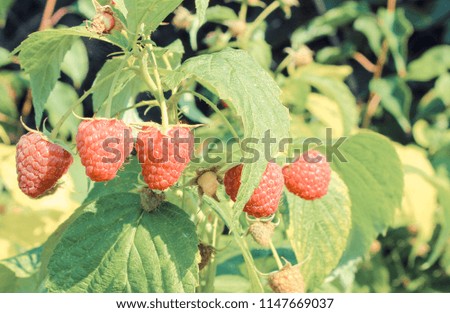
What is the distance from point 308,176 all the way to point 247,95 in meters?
0.21

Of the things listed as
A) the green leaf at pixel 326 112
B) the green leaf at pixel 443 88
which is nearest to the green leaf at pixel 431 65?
the green leaf at pixel 443 88

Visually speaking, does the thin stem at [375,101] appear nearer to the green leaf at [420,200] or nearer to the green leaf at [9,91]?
the green leaf at [420,200]

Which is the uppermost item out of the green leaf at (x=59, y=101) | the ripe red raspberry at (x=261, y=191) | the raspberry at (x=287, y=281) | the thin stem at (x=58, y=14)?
the ripe red raspberry at (x=261, y=191)

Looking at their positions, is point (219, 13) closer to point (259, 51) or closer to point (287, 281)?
point (259, 51)

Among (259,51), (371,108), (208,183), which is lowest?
(371,108)

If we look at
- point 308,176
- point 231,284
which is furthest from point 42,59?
point 231,284

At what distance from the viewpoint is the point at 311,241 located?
2.96 feet

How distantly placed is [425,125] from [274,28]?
0.66 m

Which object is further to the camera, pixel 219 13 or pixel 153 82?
pixel 219 13

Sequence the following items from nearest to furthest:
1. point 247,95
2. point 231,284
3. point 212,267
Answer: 1. point 247,95
2. point 212,267
3. point 231,284

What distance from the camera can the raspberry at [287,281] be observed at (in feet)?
2.71

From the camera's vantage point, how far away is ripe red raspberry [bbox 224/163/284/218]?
708 millimetres

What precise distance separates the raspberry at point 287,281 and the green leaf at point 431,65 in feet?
4.45

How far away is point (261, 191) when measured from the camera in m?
0.70
